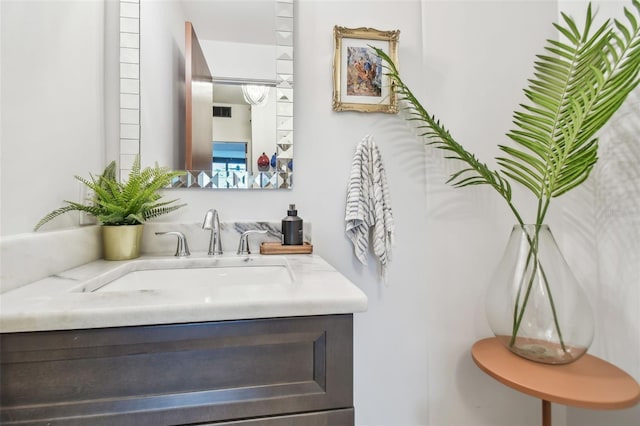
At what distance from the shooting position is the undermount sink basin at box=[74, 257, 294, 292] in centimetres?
89

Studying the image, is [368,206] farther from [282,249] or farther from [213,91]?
[213,91]

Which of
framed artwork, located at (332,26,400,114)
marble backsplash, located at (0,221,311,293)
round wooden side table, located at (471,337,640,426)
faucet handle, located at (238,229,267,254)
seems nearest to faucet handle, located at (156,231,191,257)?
marble backsplash, located at (0,221,311,293)

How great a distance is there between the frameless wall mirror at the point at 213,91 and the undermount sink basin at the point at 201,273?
1.06ft

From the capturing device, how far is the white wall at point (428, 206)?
125cm

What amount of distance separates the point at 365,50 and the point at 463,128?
1.73 feet

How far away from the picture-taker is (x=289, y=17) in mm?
1216

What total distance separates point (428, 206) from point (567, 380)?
0.71 metres

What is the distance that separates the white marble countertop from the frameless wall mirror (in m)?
0.62

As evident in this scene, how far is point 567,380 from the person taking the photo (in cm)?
89

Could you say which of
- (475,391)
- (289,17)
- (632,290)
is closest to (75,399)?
(289,17)

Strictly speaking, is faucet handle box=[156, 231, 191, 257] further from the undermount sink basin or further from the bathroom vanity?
the bathroom vanity

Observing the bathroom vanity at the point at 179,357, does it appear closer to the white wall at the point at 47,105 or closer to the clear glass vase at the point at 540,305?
the white wall at the point at 47,105

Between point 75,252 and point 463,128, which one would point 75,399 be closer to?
point 75,252

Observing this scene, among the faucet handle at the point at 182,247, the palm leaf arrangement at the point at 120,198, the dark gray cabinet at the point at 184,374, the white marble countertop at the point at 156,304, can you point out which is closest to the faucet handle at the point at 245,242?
the faucet handle at the point at 182,247
